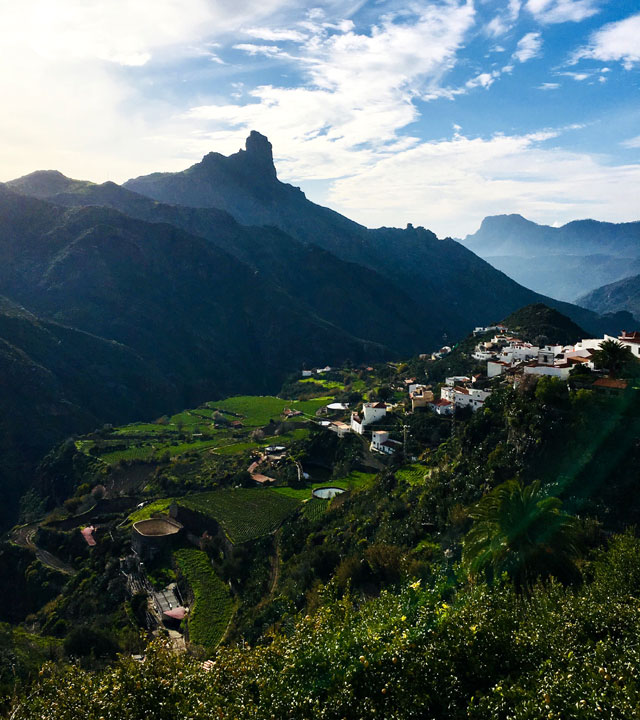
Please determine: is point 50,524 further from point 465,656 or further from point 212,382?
point 212,382

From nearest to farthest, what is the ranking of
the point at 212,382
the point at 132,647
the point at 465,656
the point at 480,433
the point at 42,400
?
the point at 465,656 → the point at 132,647 → the point at 480,433 → the point at 42,400 → the point at 212,382

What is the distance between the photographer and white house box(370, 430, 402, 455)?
46.9m

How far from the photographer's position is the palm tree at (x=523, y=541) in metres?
18.9

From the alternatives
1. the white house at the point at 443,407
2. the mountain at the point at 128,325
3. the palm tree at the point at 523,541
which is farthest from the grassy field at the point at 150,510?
the mountain at the point at 128,325

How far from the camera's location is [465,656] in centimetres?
1265

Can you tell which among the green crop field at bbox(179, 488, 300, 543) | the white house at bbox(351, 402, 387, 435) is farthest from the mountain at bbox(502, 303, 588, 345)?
the green crop field at bbox(179, 488, 300, 543)

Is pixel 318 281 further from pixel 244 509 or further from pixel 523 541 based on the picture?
pixel 523 541

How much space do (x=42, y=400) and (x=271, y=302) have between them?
276 ft

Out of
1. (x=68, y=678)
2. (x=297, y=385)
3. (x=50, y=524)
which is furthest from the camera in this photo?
(x=297, y=385)

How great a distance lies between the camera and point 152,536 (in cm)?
3975

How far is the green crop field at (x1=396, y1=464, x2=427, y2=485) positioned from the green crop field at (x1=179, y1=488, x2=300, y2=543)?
9.69m

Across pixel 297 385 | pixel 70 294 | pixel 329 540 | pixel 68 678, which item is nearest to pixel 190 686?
pixel 68 678

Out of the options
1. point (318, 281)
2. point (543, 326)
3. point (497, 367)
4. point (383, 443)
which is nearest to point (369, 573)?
point (383, 443)

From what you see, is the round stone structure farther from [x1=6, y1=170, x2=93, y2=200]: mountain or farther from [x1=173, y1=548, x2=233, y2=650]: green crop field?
[x1=6, y1=170, x2=93, y2=200]: mountain
